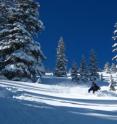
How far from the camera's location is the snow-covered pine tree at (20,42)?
39469mm

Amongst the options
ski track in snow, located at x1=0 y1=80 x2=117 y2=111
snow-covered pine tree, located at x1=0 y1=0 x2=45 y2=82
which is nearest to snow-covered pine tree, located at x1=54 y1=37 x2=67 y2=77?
snow-covered pine tree, located at x1=0 y1=0 x2=45 y2=82

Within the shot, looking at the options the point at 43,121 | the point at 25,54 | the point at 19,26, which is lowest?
the point at 43,121

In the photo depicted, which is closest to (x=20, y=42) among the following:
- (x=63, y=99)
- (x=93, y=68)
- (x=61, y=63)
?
(x=63, y=99)

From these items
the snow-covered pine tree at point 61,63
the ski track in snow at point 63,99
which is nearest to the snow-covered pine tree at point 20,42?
the ski track in snow at point 63,99

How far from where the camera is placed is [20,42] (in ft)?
134

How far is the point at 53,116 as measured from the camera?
1377cm

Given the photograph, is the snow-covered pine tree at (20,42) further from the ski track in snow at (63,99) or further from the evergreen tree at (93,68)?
the evergreen tree at (93,68)

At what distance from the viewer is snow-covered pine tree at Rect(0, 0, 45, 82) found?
39.5 m

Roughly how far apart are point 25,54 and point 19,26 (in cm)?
354

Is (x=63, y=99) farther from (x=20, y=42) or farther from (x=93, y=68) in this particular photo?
(x=93, y=68)

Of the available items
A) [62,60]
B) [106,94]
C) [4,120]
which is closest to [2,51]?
[106,94]

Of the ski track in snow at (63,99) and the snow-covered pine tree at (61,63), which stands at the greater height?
the snow-covered pine tree at (61,63)

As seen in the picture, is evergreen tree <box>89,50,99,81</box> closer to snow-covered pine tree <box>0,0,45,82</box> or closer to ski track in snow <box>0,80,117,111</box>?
snow-covered pine tree <box>0,0,45,82</box>

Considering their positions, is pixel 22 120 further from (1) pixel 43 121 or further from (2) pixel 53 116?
(2) pixel 53 116
